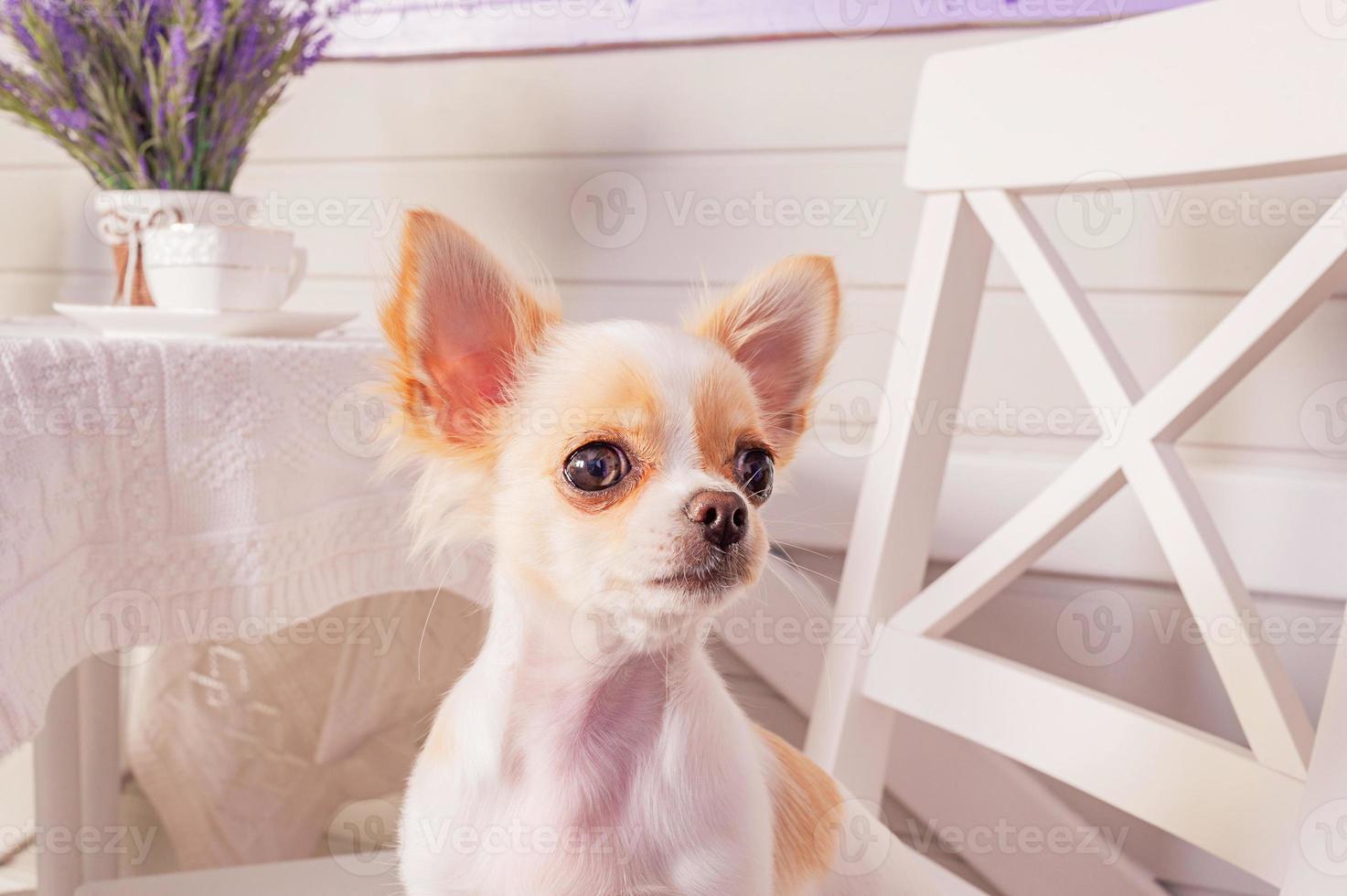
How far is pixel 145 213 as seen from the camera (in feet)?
4.03

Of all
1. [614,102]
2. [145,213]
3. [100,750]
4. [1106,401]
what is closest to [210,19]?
[145,213]

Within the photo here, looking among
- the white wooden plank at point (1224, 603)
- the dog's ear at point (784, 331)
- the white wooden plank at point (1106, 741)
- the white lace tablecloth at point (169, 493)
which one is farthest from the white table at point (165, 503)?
the white wooden plank at point (1224, 603)

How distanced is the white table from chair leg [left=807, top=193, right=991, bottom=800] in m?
0.44

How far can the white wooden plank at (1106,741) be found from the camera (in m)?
0.80

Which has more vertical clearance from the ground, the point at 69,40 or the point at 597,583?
the point at 69,40

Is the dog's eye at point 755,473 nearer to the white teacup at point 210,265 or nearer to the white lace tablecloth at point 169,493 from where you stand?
the white lace tablecloth at point 169,493

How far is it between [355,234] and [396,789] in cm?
88

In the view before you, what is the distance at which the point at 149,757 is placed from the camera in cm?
165

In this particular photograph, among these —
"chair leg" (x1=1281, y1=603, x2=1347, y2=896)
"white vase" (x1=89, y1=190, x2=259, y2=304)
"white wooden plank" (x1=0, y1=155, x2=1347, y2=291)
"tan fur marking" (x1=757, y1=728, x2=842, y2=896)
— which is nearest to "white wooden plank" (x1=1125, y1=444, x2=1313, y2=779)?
A: "chair leg" (x1=1281, y1=603, x2=1347, y2=896)

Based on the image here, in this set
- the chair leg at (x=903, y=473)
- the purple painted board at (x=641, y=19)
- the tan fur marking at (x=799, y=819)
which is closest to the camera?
the tan fur marking at (x=799, y=819)

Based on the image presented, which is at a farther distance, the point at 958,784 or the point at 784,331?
the point at 958,784

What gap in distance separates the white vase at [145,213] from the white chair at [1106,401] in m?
0.80

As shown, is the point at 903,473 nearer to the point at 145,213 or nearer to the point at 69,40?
the point at 145,213

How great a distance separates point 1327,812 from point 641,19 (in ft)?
4.08
